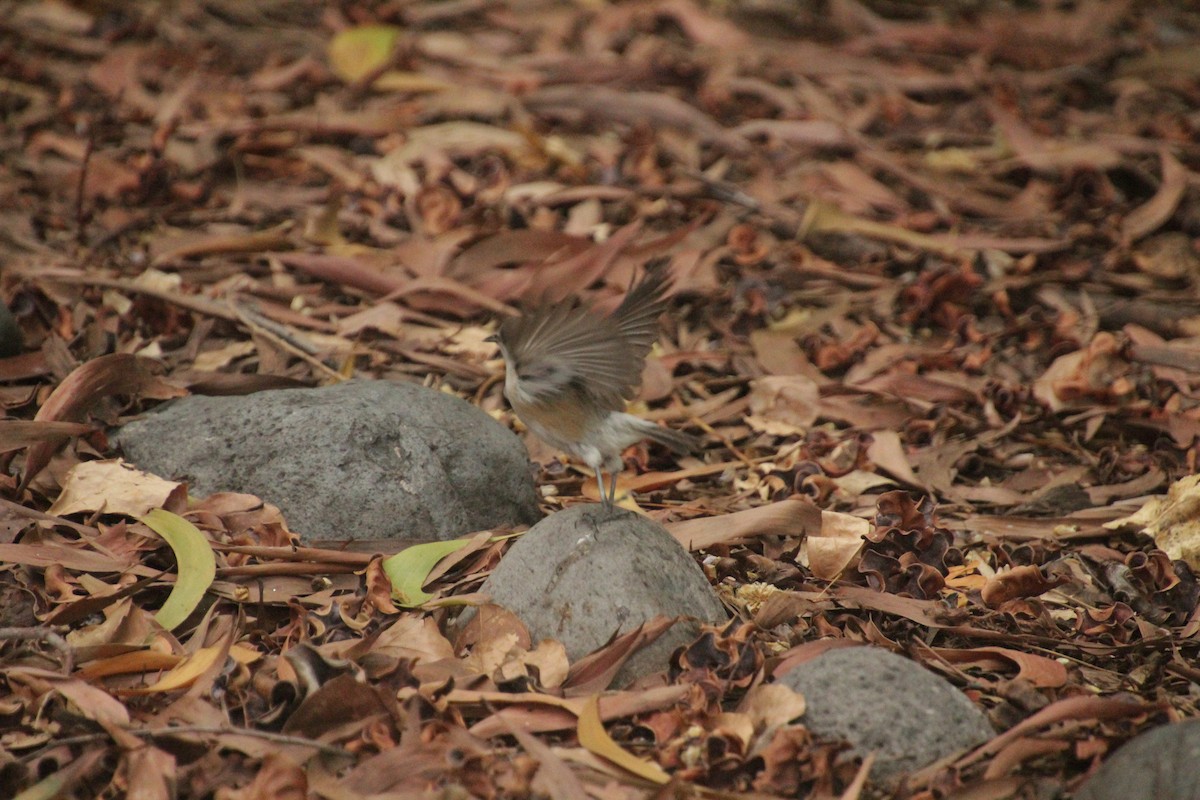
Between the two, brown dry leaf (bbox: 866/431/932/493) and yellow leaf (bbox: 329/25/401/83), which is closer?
brown dry leaf (bbox: 866/431/932/493)

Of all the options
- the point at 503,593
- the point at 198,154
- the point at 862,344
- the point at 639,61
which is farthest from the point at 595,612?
the point at 639,61

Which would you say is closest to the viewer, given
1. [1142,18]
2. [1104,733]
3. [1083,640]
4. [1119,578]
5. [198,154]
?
[1104,733]

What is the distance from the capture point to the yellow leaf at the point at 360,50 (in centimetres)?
610

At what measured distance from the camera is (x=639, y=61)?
20.7ft

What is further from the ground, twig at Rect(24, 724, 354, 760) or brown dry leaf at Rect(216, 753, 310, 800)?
brown dry leaf at Rect(216, 753, 310, 800)

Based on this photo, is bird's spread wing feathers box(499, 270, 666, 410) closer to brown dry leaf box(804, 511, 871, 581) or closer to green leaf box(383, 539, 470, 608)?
green leaf box(383, 539, 470, 608)

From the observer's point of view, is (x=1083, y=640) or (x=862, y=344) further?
(x=862, y=344)

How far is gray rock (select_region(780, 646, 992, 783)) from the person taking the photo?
245 centimetres

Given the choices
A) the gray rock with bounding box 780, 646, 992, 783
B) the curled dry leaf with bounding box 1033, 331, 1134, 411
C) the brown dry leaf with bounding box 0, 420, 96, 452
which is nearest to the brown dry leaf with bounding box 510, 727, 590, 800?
the gray rock with bounding box 780, 646, 992, 783

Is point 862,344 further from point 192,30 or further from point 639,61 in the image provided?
point 192,30

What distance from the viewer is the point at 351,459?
10.7 ft

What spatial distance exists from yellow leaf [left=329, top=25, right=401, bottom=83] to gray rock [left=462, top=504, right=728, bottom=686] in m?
3.84

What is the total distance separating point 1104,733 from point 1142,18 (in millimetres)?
5783

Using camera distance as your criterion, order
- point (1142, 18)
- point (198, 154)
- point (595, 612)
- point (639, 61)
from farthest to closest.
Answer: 1. point (1142, 18)
2. point (639, 61)
3. point (198, 154)
4. point (595, 612)
